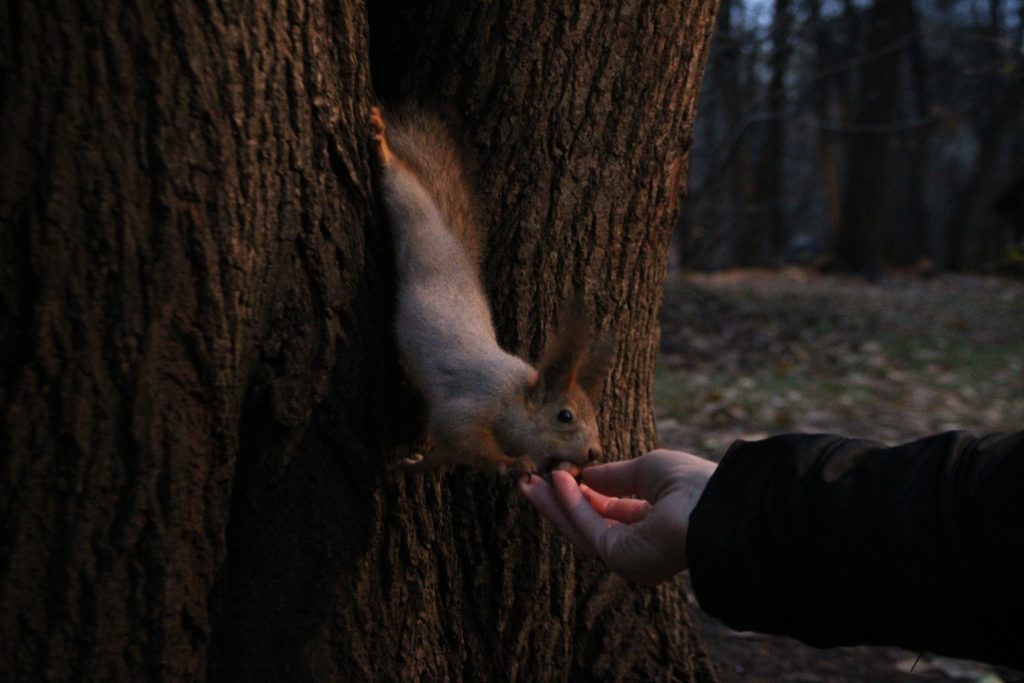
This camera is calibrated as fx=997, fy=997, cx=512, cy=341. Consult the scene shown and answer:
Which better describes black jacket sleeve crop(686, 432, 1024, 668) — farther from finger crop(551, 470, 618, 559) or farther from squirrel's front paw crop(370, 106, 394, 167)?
squirrel's front paw crop(370, 106, 394, 167)

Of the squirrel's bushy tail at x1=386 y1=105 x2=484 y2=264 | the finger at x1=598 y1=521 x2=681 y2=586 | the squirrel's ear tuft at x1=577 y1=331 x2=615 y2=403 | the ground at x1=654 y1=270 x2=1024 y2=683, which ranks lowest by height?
the ground at x1=654 y1=270 x2=1024 y2=683

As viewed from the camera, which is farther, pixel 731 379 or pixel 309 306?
pixel 731 379

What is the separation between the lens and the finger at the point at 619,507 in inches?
81.1

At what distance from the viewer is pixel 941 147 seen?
29.8 metres

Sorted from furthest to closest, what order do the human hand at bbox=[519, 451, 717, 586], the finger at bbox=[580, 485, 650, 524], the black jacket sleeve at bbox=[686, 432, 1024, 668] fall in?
the finger at bbox=[580, 485, 650, 524]
the human hand at bbox=[519, 451, 717, 586]
the black jacket sleeve at bbox=[686, 432, 1024, 668]

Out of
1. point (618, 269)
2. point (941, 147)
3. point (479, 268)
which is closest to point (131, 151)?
point (479, 268)

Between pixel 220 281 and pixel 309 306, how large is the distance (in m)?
0.20

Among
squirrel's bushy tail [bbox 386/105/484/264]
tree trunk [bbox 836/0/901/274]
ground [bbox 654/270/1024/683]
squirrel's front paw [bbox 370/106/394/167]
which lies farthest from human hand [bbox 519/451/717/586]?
tree trunk [bbox 836/0/901/274]

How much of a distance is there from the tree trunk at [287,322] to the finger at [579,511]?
0.25 meters

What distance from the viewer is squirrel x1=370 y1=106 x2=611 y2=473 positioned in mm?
2115

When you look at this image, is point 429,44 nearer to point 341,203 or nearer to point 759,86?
point 341,203

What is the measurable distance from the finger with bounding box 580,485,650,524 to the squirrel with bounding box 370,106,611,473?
132 mm

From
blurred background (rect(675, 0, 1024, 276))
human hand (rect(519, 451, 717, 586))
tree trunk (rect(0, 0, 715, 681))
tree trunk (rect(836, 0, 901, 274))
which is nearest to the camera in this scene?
tree trunk (rect(0, 0, 715, 681))

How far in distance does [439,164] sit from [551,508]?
77 cm
